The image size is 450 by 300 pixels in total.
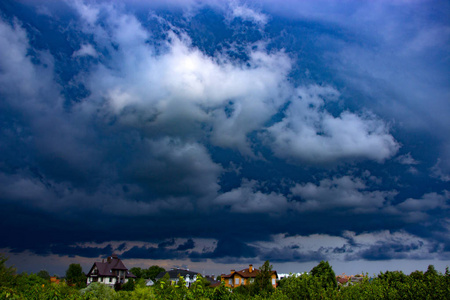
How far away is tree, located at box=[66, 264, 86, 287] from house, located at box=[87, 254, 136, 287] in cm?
1386

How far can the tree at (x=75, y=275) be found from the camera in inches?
5325

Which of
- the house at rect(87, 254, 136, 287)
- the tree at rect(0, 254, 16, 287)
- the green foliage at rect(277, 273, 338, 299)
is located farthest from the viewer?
the house at rect(87, 254, 136, 287)

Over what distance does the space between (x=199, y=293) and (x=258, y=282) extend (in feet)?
168

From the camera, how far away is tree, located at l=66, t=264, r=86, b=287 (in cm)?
13525

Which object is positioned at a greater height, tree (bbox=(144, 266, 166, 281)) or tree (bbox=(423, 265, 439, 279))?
tree (bbox=(423, 265, 439, 279))

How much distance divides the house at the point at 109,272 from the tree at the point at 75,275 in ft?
45.5

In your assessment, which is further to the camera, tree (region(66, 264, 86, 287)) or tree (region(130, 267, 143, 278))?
tree (region(130, 267, 143, 278))

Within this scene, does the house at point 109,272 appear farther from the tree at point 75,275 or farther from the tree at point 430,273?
the tree at point 430,273

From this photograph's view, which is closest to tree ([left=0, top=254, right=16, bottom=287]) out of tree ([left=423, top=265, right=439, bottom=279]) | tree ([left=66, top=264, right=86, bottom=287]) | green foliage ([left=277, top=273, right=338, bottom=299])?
green foliage ([left=277, top=273, right=338, bottom=299])

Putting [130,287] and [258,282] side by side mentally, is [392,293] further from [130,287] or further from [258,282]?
[130,287]

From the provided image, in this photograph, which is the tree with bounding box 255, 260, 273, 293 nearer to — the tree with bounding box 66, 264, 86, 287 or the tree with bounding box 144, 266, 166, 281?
the tree with bounding box 66, 264, 86, 287

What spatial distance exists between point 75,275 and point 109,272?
26649mm

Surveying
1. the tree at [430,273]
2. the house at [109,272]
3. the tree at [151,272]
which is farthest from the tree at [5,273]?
the tree at [151,272]

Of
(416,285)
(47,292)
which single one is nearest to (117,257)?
(47,292)
